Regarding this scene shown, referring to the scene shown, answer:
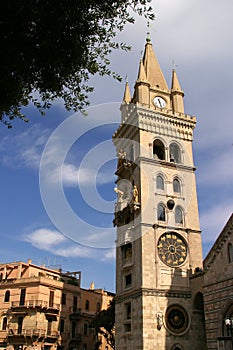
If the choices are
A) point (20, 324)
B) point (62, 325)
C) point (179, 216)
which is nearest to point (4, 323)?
point (20, 324)

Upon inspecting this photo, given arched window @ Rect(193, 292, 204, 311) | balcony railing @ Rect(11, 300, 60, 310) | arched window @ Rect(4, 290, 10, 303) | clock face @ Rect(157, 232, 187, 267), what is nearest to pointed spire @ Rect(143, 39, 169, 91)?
clock face @ Rect(157, 232, 187, 267)

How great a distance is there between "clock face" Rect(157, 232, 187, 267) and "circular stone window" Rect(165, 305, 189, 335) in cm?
384

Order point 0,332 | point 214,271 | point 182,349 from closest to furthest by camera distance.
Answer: point 214,271 < point 182,349 < point 0,332

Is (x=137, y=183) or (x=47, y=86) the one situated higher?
(x=137, y=183)

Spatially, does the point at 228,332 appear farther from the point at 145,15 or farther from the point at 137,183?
the point at 145,15

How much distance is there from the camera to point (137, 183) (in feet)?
127

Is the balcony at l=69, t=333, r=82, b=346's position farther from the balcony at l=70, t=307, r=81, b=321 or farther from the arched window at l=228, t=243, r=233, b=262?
the arched window at l=228, t=243, r=233, b=262

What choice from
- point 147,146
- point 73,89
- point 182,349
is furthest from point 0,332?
point 73,89

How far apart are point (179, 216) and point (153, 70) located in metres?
18.3

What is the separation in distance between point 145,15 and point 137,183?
27.9 m

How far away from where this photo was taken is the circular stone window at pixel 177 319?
33.2m

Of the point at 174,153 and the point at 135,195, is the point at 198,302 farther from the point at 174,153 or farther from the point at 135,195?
the point at 174,153

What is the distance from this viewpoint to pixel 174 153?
41875mm

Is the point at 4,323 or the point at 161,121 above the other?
the point at 161,121
